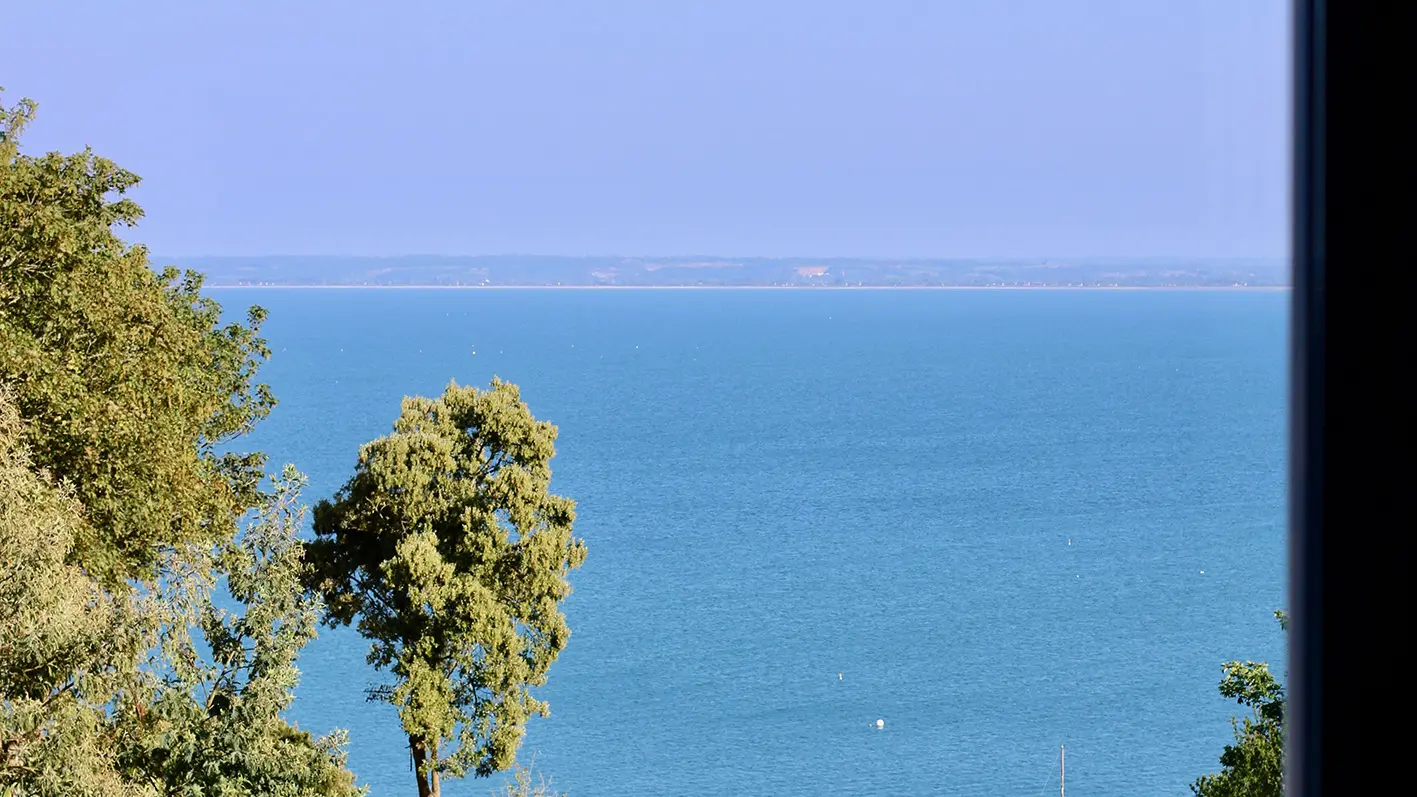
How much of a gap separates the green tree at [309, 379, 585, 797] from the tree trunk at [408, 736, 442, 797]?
0.02m

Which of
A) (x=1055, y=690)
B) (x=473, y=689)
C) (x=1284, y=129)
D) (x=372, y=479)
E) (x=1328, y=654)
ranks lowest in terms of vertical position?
(x=1055, y=690)

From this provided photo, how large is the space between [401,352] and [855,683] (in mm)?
98544

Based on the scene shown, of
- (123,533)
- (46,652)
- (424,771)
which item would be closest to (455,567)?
(424,771)

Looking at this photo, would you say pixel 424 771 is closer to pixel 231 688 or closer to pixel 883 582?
pixel 231 688

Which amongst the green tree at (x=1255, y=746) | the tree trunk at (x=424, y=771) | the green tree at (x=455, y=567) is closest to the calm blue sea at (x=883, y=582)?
the green tree at (x=1255, y=746)

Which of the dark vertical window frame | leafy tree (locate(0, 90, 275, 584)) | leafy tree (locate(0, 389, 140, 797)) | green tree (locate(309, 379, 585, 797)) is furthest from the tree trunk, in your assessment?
the dark vertical window frame

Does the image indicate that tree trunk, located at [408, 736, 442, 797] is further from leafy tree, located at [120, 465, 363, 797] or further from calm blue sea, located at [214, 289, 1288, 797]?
calm blue sea, located at [214, 289, 1288, 797]

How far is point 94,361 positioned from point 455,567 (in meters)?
5.18

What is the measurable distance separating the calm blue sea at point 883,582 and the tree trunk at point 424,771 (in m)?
9.80

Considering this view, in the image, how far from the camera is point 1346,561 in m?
0.84

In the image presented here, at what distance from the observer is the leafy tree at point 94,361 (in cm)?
1088

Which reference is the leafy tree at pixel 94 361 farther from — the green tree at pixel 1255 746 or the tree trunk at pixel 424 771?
the green tree at pixel 1255 746

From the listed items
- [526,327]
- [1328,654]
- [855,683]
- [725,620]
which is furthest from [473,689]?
[526,327]

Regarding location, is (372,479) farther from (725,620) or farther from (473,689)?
(725,620)
